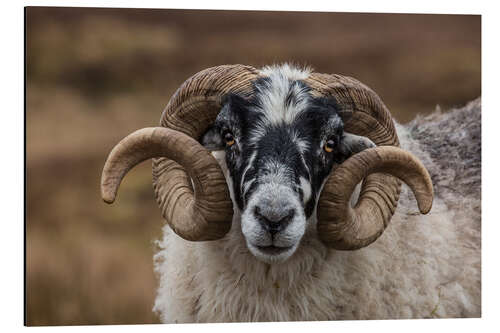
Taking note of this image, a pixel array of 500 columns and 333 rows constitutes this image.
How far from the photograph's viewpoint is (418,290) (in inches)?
196

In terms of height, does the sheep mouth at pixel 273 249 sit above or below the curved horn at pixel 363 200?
below

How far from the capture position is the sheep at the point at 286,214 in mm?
4297

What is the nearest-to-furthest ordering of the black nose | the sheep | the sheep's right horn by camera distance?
1. the black nose
2. the sheep
3. the sheep's right horn

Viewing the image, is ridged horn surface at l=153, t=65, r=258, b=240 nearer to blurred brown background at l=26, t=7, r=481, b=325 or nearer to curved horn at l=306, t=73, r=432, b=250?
curved horn at l=306, t=73, r=432, b=250

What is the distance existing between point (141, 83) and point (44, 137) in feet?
3.63

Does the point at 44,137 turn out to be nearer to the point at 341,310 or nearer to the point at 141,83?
the point at 141,83

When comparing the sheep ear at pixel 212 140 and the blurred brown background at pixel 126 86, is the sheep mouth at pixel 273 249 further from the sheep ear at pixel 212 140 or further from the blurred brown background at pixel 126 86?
the blurred brown background at pixel 126 86

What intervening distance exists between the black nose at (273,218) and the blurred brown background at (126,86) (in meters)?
2.22

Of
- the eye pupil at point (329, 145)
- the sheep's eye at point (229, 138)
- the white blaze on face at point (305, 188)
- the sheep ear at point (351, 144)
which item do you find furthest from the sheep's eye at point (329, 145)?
the sheep's eye at point (229, 138)

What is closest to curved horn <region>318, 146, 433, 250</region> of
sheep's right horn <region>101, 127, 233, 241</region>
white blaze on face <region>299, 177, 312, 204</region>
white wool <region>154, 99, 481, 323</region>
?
white blaze on face <region>299, 177, 312, 204</region>

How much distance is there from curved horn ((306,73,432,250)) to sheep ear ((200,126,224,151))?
0.75m

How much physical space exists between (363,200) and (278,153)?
723mm

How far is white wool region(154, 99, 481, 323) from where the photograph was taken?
4.70 m

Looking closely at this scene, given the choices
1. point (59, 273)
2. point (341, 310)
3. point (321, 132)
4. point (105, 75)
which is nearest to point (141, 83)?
point (105, 75)
